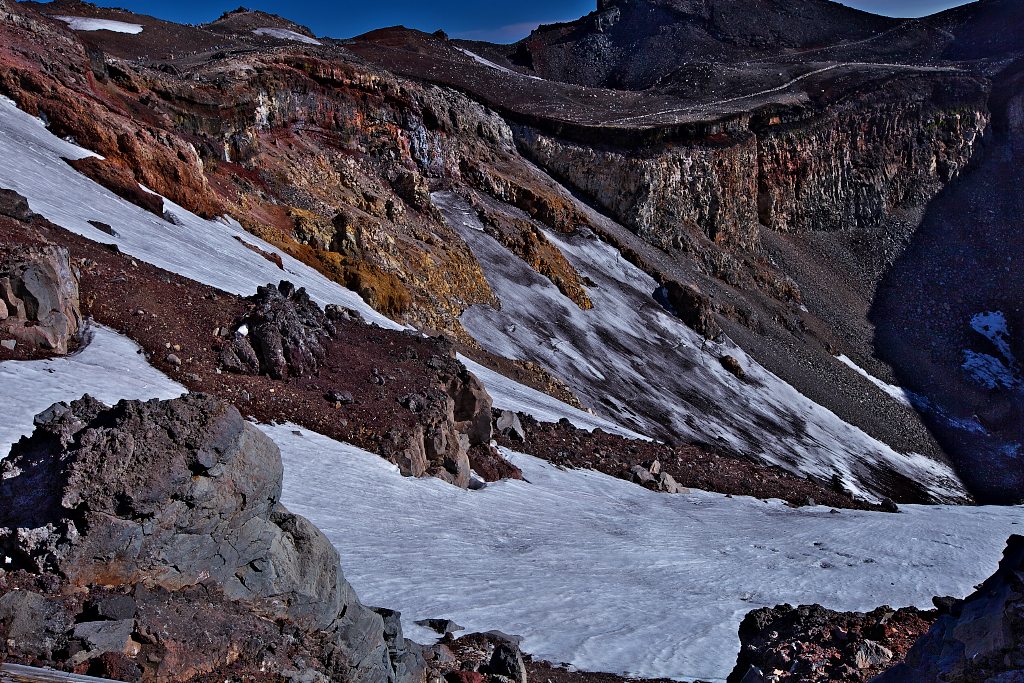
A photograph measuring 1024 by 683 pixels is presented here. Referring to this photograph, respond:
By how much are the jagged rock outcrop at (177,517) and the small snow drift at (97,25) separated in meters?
53.8

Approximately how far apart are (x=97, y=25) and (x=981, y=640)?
2388 inches

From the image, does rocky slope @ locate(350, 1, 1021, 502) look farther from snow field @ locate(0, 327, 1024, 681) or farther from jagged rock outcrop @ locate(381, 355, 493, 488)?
jagged rock outcrop @ locate(381, 355, 493, 488)

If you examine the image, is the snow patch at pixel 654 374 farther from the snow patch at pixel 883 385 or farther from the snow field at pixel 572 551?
the snow field at pixel 572 551

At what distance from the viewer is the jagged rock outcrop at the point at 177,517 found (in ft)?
17.5

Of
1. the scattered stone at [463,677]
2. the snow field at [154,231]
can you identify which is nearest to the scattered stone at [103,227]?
the snow field at [154,231]

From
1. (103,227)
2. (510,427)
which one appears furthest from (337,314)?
(103,227)

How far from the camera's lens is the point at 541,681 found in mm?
8453

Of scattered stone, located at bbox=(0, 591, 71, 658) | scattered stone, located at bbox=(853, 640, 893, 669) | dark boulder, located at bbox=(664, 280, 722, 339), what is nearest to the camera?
scattered stone, located at bbox=(0, 591, 71, 658)

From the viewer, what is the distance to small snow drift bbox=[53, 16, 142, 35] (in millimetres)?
48594

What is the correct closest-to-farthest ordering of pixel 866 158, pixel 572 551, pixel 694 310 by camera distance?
1. pixel 572 551
2. pixel 694 310
3. pixel 866 158

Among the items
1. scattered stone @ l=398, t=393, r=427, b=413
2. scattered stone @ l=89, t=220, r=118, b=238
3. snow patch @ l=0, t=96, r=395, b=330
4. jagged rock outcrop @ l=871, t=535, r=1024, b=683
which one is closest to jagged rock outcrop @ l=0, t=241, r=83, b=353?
snow patch @ l=0, t=96, r=395, b=330

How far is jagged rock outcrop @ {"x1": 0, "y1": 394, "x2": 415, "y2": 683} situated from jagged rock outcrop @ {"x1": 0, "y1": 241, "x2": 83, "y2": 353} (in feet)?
22.1

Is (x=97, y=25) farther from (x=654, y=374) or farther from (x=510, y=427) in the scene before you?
(x=510, y=427)

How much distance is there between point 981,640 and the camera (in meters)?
6.18
